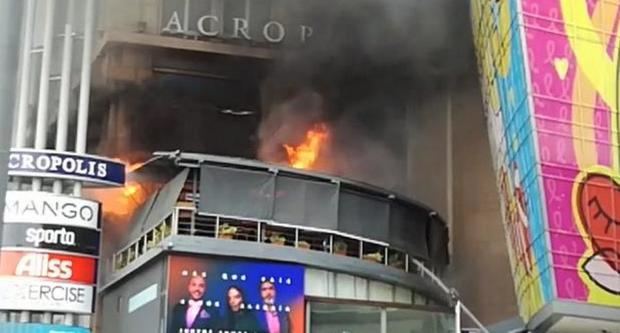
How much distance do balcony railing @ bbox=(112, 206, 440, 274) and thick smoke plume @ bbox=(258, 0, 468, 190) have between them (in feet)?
20.9

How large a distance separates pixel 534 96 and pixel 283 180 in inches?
193

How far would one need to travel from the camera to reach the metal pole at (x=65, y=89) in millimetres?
19531

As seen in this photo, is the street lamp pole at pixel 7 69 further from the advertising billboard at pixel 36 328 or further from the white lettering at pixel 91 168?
the white lettering at pixel 91 168

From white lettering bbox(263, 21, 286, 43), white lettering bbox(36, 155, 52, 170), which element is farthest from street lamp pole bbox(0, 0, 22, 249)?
white lettering bbox(263, 21, 286, 43)

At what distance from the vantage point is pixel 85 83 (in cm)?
2014

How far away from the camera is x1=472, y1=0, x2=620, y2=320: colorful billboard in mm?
15648

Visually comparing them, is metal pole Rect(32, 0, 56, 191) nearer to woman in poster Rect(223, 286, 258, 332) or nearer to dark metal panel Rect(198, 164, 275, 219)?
dark metal panel Rect(198, 164, 275, 219)

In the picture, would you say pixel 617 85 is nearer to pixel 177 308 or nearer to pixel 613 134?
pixel 613 134

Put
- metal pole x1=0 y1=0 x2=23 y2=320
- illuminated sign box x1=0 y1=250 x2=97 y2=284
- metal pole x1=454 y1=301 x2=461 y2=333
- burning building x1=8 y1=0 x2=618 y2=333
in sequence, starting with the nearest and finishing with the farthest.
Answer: metal pole x1=0 y1=0 x2=23 y2=320 → burning building x1=8 y1=0 x2=618 y2=333 → metal pole x1=454 y1=301 x2=461 y2=333 → illuminated sign box x1=0 y1=250 x2=97 y2=284

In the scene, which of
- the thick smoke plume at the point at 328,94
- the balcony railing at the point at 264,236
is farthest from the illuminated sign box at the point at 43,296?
the thick smoke plume at the point at 328,94

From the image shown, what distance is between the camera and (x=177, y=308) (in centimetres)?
1662

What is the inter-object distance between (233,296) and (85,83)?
5.73 meters

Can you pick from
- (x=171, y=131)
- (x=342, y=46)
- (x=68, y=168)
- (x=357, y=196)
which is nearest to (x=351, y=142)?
(x=342, y=46)

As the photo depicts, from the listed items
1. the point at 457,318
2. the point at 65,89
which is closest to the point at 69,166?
the point at 65,89
